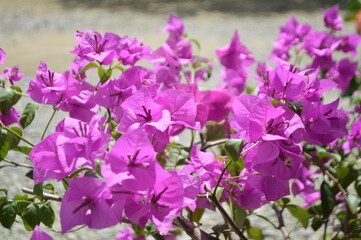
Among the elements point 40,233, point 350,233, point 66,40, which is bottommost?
point 66,40

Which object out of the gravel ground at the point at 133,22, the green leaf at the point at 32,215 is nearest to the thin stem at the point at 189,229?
the green leaf at the point at 32,215

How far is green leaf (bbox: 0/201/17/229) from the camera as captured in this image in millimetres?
517

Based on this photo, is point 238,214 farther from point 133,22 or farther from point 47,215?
point 133,22

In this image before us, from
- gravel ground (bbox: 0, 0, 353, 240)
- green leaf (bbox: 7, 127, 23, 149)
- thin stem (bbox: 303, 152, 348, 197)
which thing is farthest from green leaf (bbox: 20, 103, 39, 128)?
gravel ground (bbox: 0, 0, 353, 240)

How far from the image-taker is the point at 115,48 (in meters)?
0.59

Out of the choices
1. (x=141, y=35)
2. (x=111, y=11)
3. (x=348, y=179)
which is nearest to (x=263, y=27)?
(x=141, y=35)

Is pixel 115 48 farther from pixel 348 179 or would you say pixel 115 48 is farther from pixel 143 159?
pixel 348 179

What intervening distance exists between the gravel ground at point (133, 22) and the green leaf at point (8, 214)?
1.73 m

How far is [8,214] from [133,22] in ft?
11.5

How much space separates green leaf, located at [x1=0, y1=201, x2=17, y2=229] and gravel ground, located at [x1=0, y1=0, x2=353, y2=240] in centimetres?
173

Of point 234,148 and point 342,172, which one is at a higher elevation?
point 234,148

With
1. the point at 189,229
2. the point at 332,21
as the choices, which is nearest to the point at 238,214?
the point at 189,229

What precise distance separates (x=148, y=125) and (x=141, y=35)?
3.17 metres

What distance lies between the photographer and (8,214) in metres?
0.52
